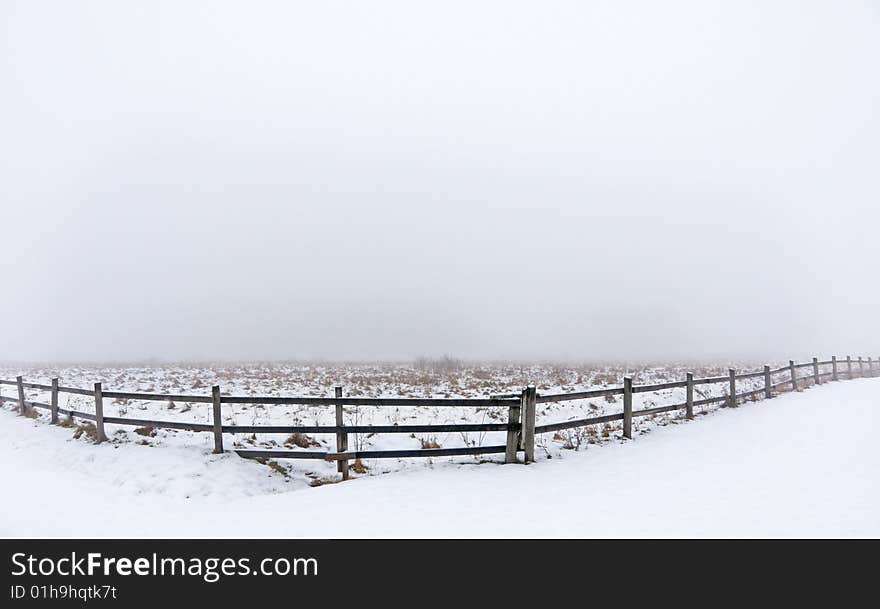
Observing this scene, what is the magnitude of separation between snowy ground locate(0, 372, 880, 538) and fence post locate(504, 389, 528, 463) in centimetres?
36

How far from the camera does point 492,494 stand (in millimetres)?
6430

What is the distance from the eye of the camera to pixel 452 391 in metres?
19.0

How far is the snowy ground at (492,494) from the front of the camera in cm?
519

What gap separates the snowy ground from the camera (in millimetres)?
5188

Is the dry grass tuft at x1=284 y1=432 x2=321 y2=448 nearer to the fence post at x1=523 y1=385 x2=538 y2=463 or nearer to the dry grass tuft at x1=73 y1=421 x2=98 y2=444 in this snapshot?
the dry grass tuft at x1=73 y1=421 x2=98 y2=444

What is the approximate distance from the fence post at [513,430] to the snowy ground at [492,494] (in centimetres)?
36

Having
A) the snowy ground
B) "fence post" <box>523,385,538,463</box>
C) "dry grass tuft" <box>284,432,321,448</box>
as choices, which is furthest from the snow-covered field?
"fence post" <box>523,385,538,463</box>

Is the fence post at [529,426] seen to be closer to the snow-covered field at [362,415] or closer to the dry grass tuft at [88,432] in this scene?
the snow-covered field at [362,415]

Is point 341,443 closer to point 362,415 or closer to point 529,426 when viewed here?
point 529,426

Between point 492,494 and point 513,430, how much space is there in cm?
205

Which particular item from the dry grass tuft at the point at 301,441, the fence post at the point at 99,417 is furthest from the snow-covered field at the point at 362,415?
the fence post at the point at 99,417
